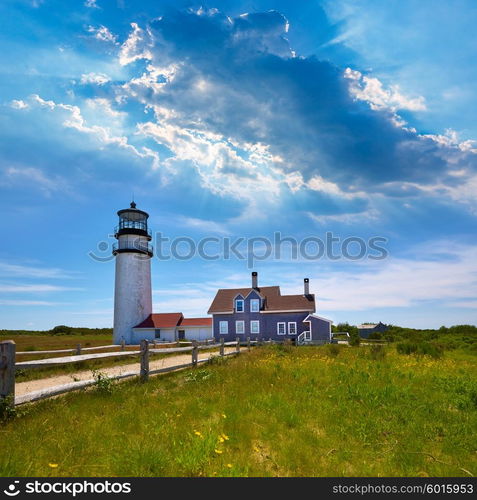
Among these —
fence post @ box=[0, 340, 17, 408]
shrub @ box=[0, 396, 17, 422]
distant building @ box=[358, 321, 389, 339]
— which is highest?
fence post @ box=[0, 340, 17, 408]

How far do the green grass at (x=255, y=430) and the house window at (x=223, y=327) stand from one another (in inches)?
1145

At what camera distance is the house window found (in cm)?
3897

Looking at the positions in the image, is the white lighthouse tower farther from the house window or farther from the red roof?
the house window

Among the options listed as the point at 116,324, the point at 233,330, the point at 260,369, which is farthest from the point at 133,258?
the point at 260,369

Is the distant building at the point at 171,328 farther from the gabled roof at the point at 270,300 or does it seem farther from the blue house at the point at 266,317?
the gabled roof at the point at 270,300

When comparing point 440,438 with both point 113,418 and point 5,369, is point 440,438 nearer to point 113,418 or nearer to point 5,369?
point 113,418

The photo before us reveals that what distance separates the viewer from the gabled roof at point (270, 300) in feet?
124

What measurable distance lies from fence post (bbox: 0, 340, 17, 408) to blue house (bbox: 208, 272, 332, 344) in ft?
105

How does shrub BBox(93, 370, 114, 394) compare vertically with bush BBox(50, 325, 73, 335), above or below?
above

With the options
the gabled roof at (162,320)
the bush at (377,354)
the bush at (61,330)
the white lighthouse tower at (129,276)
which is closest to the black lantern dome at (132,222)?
the white lighthouse tower at (129,276)

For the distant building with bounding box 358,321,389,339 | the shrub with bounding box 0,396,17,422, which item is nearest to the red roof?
the distant building with bounding box 358,321,389,339

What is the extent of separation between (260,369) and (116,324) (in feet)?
A: 93.9

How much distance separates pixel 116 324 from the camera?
118 feet
